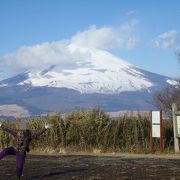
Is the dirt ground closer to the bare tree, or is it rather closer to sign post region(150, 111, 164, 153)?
sign post region(150, 111, 164, 153)

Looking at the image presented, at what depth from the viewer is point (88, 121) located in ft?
84.3

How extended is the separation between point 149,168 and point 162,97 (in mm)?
24489

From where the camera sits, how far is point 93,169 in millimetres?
16969

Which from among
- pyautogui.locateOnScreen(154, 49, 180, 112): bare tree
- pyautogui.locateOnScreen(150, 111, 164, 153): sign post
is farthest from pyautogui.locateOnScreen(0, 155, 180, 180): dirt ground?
pyautogui.locateOnScreen(154, 49, 180, 112): bare tree

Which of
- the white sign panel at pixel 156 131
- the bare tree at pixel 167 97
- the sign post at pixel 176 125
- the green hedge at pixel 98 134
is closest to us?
the sign post at pixel 176 125

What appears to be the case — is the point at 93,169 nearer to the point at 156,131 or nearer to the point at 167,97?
the point at 156,131

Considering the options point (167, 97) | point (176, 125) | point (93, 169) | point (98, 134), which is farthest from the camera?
point (167, 97)

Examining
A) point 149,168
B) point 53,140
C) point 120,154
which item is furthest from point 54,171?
point 53,140

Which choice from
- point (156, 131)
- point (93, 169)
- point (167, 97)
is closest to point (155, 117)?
point (156, 131)

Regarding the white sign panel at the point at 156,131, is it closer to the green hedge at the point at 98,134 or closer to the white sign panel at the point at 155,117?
the white sign panel at the point at 155,117

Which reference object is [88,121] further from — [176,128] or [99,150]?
[176,128]

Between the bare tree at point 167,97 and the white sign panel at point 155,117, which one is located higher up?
the bare tree at point 167,97

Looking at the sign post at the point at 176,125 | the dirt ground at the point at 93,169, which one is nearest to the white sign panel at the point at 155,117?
the sign post at the point at 176,125

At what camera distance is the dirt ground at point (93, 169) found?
15375 mm
